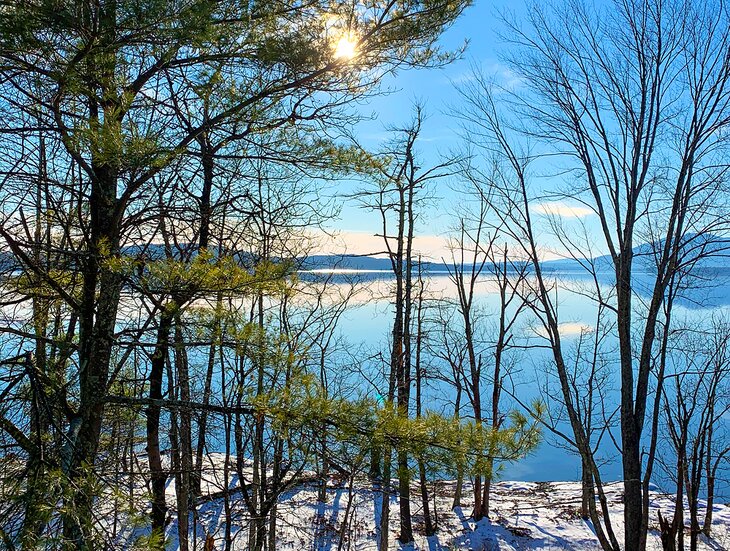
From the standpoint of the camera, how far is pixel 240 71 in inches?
131

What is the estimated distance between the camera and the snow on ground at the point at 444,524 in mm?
8406

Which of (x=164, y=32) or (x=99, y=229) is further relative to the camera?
(x=99, y=229)

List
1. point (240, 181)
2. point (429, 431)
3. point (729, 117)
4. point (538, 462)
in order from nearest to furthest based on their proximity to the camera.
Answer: point (429, 431) < point (240, 181) < point (729, 117) < point (538, 462)

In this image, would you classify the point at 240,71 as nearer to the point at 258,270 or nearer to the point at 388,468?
the point at 258,270

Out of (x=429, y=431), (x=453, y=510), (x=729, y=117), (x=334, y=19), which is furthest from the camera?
(x=453, y=510)

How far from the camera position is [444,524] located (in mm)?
9922

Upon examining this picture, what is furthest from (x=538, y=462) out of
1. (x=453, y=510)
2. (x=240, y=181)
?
(x=240, y=181)

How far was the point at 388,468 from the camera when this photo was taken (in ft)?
9.78

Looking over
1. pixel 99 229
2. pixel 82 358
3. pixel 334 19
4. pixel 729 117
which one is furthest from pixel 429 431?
pixel 729 117

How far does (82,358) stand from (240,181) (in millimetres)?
2563

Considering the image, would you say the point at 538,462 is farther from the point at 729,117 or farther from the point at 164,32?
the point at 164,32

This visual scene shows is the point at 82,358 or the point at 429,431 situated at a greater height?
the point at 82,358

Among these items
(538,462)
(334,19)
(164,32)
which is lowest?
(538,462)

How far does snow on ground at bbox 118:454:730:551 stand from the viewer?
841 centimetres
